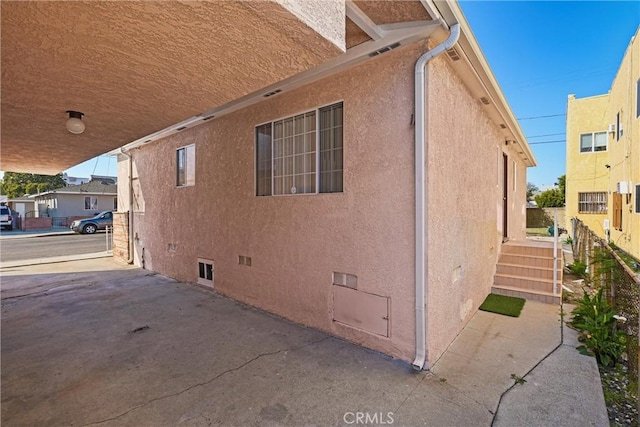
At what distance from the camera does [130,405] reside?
2695mm

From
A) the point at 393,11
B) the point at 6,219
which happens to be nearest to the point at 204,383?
the point at 393,11

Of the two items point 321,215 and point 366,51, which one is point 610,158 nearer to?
point 366,51

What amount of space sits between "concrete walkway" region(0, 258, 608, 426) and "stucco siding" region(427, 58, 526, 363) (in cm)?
49

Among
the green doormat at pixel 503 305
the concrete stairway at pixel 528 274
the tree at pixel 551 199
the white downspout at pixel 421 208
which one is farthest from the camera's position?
the tree at pixel 551 199

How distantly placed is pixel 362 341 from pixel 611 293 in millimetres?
3661

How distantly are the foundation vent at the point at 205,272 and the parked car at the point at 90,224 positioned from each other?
53.3ft

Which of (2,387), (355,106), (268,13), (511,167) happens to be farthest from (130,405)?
(511,167)

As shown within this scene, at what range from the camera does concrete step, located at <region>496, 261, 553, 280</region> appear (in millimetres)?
5821

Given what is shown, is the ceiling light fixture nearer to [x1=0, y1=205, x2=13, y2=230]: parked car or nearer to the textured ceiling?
the textured ceiling

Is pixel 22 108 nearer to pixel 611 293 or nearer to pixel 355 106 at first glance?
pixel 355 106

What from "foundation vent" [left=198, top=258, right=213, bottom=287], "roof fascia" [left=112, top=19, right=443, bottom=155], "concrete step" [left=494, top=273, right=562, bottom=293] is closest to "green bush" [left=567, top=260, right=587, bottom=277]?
"concrete step" [left=494, top=273, right=562, bottom=293]

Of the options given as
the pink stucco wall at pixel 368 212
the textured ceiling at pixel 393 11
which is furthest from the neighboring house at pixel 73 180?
the textured ceiling at pixel 393 11

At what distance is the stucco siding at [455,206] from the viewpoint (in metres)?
3.44

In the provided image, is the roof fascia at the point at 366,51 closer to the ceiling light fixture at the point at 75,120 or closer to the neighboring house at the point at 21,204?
the ceiling light fixture at the point at 75,120
